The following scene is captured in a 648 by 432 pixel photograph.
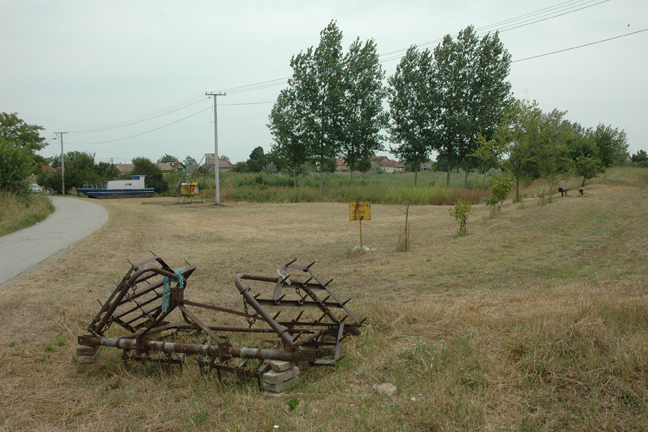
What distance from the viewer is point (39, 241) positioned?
12594 millimetres

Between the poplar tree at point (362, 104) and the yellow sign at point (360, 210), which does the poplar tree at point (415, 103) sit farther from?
the yellow sign at point (360, 210)

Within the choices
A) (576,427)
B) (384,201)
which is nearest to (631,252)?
(576,427)

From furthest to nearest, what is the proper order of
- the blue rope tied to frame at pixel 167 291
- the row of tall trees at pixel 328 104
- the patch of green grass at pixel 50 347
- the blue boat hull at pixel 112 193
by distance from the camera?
1. the blue boat hull at pixel 112 193
2. the row of tall trees at pixel 328 104
3. the patch of green grass at pixel 50 347
4. the blue rope tied to frame at pixel 167 291

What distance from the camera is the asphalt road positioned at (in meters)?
9.18

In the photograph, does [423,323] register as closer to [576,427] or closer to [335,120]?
[576,427]

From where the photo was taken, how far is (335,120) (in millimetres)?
35812

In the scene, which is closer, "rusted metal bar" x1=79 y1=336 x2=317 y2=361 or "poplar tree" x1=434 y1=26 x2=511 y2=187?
"rusted metal bar" x1=79 y1=336 x2=317 y2=361

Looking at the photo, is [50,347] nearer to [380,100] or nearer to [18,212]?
[18,212]

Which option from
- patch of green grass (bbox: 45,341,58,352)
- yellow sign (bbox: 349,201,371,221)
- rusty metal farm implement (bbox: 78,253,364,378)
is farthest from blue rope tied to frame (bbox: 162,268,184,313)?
yellow sign (bbox: 349,201,371,221)

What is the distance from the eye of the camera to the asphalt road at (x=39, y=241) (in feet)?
30.1

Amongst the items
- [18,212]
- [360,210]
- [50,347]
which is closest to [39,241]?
[18,212]

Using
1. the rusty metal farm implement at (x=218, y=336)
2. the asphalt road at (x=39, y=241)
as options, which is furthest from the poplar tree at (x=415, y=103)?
the rusty metal farm implement at (x=218, y=336)

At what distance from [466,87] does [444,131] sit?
3.81 meters

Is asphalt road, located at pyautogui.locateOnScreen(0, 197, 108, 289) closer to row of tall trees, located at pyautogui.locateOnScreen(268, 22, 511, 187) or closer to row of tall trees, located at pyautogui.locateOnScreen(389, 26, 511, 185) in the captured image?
row of tall trees, located at pyautogui.locateOnScreen(268, 22, 511, 187)
